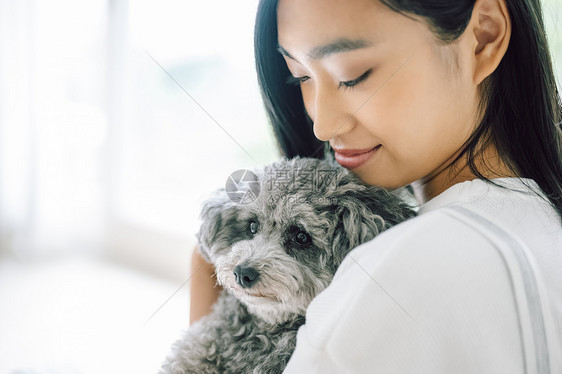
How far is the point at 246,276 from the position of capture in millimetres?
686

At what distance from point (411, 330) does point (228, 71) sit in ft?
4.40

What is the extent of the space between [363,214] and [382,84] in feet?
0.62

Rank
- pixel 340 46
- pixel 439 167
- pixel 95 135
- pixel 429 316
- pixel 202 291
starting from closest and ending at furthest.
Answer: pixel 429 316
pixel 340 46
pixel 439 167
pixel 202 291
pixel 95 135

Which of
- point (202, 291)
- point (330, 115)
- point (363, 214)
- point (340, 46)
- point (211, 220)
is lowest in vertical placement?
point (202, 291)

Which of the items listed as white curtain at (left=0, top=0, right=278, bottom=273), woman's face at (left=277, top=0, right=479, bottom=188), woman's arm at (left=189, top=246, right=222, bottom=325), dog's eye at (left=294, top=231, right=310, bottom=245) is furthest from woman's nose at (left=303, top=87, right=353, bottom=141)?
white curtain at (left=0, top=0, right=278, bottom=273)

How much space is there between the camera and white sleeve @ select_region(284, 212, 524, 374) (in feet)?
1.58

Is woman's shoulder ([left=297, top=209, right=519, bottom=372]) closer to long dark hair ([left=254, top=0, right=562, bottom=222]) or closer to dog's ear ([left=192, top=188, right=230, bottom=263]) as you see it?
long dark hair ([left=254, top=0, right=562, bottom=222])

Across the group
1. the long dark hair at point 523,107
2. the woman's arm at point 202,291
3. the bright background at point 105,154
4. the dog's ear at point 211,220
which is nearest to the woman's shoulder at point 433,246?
the long dark hair at point 523,107

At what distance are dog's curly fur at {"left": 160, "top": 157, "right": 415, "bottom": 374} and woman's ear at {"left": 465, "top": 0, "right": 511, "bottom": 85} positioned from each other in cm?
22

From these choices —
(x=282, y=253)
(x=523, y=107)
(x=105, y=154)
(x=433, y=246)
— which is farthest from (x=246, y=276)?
(x=105, y=154)

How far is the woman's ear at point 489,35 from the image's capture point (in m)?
0.62

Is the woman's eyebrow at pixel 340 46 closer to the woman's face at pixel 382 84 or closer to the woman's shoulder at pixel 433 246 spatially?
the woman's face at pixel 382 84

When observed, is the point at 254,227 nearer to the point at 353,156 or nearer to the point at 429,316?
the point at 353,156

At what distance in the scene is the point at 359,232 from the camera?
69 cm
